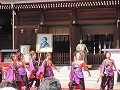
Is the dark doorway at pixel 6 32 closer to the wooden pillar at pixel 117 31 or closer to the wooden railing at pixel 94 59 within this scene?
the wooden railing at pixel 94 59

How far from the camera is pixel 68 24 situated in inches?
703

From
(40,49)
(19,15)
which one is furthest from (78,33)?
(19,15)

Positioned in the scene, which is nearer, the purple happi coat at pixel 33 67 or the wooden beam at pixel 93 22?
the purple happi coat at pixel 33 67

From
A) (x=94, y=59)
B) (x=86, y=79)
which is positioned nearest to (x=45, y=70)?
(x=86, y=79)

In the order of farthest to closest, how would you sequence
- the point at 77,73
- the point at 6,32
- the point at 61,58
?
the point at 6,32
the point at 61,58
the point at 77,73

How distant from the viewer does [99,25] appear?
17.6 metres

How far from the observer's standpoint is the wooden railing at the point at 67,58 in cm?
1736

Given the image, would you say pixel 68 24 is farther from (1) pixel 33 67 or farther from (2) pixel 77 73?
(2) pixel 77 73

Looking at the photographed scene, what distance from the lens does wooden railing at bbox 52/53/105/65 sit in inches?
683

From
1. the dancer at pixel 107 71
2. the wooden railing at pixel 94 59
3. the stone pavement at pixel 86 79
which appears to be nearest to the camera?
the dancer at pixel 107 71

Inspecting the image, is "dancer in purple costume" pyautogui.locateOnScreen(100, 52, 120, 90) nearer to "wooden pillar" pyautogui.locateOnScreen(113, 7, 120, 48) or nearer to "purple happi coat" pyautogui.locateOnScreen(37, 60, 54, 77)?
"purple happi coat" pyautogui.locateOnScreen(37, 60, 54, 77)

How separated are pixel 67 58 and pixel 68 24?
80.1 inches

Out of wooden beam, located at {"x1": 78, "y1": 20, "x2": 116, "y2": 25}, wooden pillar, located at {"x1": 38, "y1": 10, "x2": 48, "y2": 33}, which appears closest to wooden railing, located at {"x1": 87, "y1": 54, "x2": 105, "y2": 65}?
wooden beam, located at {"x1": 78, "y1": 20, "x2": 116, "y2": 25}

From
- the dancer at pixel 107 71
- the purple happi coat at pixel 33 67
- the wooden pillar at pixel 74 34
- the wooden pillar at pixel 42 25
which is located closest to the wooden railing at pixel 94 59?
the wooden pillar at pixel 74 34
